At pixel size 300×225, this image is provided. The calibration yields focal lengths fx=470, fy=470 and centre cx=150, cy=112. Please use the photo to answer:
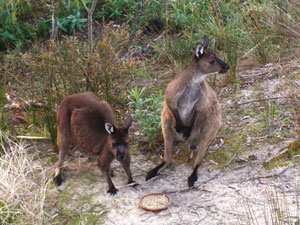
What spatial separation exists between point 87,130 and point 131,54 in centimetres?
325

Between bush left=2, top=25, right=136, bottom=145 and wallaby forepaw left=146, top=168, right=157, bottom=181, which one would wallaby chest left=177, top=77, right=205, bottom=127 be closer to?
wallaby forepaw left=146, top=168, right=157, bottom=181

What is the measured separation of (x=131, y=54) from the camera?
312 inches

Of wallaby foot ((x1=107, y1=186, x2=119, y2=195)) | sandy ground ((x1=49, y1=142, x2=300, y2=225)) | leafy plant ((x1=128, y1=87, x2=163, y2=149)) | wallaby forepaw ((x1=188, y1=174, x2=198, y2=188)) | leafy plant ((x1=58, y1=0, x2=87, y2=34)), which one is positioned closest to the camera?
sandy ground ((x1=49, y1=142, x2=300, y2=225))

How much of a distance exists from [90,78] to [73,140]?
1141 mm

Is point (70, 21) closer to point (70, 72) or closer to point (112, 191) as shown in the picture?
point (70, 72)

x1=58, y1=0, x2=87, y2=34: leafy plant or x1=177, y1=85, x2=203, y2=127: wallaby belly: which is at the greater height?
x1=58, y1=0, x2=87, y2=34: leafy plant

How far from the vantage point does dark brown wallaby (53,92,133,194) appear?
473 centimetres

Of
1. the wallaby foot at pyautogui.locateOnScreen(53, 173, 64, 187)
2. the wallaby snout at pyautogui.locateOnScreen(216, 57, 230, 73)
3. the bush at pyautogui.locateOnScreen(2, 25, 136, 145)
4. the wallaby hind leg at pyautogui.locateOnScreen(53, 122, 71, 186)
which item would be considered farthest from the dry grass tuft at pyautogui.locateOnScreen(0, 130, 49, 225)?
the wallaby snout at pyautogui.locateOnScreen(216, 57, 230, 73)

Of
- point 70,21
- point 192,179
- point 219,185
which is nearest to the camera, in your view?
point 219,185

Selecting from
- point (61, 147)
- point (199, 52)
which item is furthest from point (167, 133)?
point (61, 147)

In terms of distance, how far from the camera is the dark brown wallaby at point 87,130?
4.73m

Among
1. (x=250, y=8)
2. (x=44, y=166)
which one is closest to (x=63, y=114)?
(x=44, y=166)

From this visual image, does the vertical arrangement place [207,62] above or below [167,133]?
above

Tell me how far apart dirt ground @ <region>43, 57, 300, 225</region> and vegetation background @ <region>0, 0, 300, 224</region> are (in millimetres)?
123
